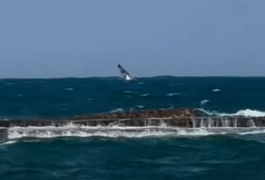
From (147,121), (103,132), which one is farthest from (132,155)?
(147,121)

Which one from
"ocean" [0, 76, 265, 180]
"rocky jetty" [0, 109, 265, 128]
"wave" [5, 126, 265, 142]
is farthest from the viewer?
"rocky jetty" [0, 109, 265, 128]

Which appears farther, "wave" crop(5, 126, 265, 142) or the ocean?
"wave" crop(5, 126, 265, 142)

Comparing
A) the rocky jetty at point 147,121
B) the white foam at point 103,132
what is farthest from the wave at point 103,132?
the rocky jetty at point 147,121

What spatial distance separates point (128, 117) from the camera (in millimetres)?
48000

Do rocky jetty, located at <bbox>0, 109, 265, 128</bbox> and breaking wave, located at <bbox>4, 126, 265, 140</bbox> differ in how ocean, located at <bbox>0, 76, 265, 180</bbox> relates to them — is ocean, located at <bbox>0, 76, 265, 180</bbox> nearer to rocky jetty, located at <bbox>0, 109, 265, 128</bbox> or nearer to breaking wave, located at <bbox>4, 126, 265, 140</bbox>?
breaking wave, located at <bbox>4, 126, 265, 140</bbox>

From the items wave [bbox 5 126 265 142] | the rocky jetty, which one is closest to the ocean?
wave [bbox 5 126 265 142]

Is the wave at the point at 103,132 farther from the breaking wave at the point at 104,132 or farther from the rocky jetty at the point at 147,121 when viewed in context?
the rocky jetty at the point at 147,121

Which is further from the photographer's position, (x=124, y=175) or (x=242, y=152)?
(x=242, y=152)

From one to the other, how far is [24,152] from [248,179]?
43.7 ft

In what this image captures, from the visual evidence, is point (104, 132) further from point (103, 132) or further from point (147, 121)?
point (147, 121)

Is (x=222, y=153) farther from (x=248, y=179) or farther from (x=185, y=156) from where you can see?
(x=248, y=179)

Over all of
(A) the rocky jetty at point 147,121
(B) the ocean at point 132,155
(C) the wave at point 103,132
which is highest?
(A) the rocky jetty at point 147,121

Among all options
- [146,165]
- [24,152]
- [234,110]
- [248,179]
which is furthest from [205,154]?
[234,110]

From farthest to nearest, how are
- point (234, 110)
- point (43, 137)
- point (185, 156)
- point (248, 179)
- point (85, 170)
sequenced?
point (234, 110) < point (43, 137) < point (185, 156) < point (85, 170) < point (248, 179)
